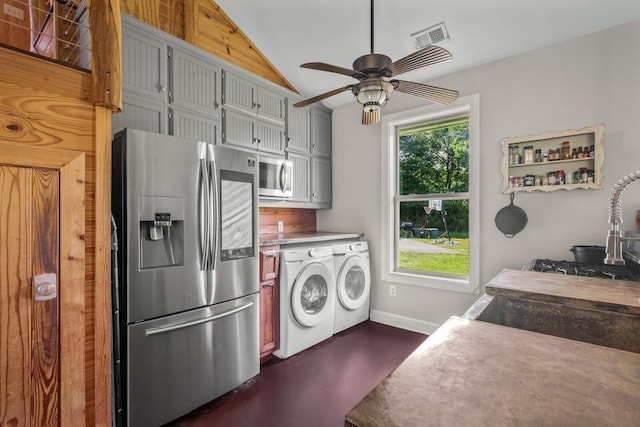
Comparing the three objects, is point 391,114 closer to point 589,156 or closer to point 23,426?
point 589,156

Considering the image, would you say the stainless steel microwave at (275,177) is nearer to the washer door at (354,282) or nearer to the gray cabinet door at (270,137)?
the gray cabinet door at (270,137)

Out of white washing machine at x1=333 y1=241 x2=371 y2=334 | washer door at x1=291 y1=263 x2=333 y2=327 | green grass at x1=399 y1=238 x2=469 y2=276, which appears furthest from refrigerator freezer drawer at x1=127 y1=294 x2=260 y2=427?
green grass at x1=399 y1=238 x2=469 y2=276

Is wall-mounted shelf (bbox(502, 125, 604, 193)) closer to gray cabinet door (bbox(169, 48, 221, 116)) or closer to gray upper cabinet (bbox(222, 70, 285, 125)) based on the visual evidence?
gray upper cabinet (bbox(222, 70, 285, 125))

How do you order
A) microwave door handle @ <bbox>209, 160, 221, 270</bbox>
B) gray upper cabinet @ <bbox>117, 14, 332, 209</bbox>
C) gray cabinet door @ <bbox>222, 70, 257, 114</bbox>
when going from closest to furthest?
microwave door handle @ <bbox>209, 160, 221, 270</bbox>, gray upper cabinet @ <bbox>117, 14, 332, 209</bbox>, gray cabinet door @ <bbox>222, 70, 257, 114</bbox>

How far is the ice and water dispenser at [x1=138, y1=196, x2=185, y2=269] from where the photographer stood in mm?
1734

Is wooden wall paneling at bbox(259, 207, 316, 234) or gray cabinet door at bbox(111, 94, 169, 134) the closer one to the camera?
gray cabinet door at bbox(111, 94, 169, 134)

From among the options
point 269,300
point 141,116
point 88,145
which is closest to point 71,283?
point 88,145

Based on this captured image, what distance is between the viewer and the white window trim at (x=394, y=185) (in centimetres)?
284

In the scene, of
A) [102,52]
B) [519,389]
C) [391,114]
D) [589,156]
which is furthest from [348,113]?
[519,389]

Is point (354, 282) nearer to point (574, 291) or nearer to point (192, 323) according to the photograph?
point (192, 323)

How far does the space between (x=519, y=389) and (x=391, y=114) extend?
10.4 feet

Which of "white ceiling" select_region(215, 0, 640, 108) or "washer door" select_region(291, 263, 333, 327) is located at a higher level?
"white ceiling" select_region(215, 0, 640, 108)

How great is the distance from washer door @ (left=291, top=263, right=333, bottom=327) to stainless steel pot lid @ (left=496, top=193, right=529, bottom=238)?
1624mm

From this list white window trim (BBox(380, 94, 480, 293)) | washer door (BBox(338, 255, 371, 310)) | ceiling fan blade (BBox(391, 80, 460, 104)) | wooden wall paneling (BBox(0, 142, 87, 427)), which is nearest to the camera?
wooden wall paneling (BBox(0, 142, 87, 427))
